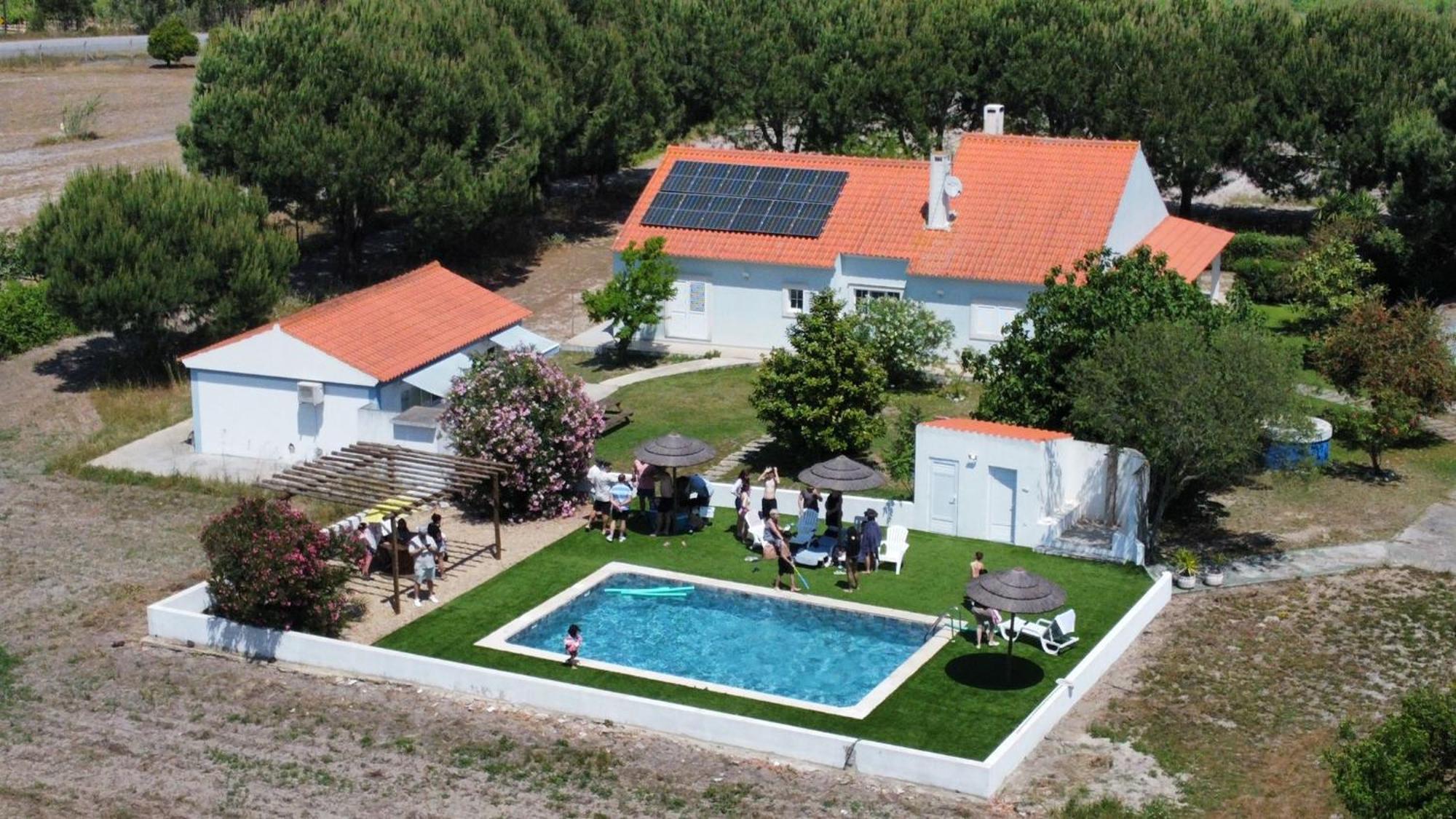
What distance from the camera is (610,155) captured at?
215 ft

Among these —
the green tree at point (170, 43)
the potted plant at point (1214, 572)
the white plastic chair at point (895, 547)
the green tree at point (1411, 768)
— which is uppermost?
the green tree at point (170, 43)

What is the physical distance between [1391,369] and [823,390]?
1227 cm

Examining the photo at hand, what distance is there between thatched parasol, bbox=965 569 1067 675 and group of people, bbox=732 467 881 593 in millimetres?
4757

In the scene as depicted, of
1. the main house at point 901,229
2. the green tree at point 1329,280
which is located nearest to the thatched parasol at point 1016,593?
the main house at point 901,229

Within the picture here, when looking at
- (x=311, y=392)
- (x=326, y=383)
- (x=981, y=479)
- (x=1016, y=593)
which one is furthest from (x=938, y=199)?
(x=1016, y=593)

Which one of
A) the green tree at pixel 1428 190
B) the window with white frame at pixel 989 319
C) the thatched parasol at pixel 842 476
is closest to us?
the thatched parasol at pixel 842 476

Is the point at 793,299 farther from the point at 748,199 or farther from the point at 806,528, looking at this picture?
the point at 806,528

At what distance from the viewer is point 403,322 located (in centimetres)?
4309

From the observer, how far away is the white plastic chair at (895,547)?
34.4 metres

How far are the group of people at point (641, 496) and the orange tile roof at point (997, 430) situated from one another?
200 inches

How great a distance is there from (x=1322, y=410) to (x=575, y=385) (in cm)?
1830

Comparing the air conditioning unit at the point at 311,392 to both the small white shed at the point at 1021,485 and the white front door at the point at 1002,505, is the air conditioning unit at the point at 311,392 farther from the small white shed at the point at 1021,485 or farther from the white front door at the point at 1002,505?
the white front door at the point at 1002,505

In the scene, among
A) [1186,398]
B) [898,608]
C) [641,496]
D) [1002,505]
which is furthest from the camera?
[641,496]

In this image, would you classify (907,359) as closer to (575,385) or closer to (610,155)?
(575,385)
